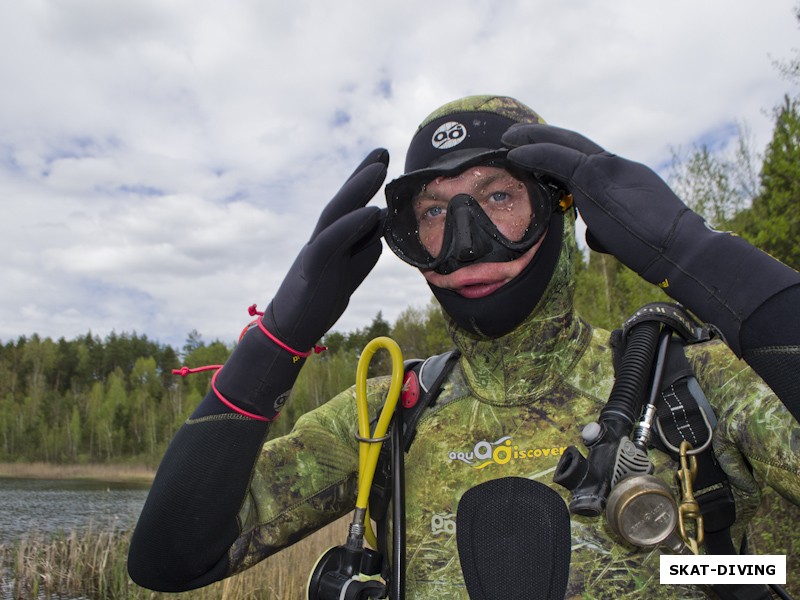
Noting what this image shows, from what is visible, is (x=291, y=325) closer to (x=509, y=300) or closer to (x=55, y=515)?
(x=509, y=300)

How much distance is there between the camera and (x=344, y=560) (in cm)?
185

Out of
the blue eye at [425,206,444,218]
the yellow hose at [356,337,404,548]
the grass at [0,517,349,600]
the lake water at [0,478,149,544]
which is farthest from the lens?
the lake water at [0,478,149,544]

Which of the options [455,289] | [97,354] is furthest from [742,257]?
[97,354]

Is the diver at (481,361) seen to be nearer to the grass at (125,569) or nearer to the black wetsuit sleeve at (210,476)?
the black wetsuit sleeve at (210,476)

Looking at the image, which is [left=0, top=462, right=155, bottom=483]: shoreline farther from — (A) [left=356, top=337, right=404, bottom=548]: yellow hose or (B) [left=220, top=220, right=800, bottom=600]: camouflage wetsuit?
(A) [left=356, top=337, right=404, bottom=548]: yellow hose

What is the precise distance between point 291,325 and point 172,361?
302ft

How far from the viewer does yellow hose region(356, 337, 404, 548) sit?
1.91 meters

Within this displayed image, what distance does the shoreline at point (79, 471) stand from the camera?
164ft

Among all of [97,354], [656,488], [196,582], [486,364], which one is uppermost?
[97,354]

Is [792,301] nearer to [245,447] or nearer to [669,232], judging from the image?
[669,232]

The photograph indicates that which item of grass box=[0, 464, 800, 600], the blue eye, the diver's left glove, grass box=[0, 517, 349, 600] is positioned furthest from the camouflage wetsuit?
grass box=[0, 517, 349, 600]

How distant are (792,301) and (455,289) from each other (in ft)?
3.18

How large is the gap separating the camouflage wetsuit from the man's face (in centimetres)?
18

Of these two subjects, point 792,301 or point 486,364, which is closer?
point 792,301
